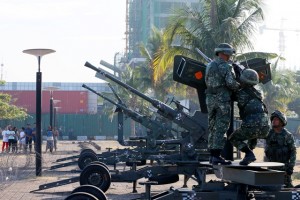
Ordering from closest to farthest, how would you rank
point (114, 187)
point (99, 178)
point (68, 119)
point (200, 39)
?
point (99, 178) → point (114, 187) → point (200, 39) → point (68, 119)

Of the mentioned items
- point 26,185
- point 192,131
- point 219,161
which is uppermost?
point 192,131

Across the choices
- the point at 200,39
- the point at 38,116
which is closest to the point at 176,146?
the point at 38,116

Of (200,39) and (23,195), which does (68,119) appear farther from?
(23,195)

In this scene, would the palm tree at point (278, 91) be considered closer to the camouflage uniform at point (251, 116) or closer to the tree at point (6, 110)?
the tree at point (6, 110)

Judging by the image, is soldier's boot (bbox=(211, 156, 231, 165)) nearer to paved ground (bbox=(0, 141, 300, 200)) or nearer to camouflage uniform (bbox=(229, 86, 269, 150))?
camouflage uniform (bbox=(229, 86, 269, 150))

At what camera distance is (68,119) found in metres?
72.9

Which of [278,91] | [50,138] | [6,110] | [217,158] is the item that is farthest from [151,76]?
[217,158]

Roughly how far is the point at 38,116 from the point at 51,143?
1530 centimetres

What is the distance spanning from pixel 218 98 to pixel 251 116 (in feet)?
1.42

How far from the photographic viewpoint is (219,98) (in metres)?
8.45

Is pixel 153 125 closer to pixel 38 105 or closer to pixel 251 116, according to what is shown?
pixel 38 105

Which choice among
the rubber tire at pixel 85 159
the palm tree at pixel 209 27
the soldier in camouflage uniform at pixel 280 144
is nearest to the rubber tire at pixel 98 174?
the soldier in camouflage uniform at pixel 280 144

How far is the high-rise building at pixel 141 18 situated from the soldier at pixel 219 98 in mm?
93501

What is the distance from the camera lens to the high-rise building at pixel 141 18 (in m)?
103
